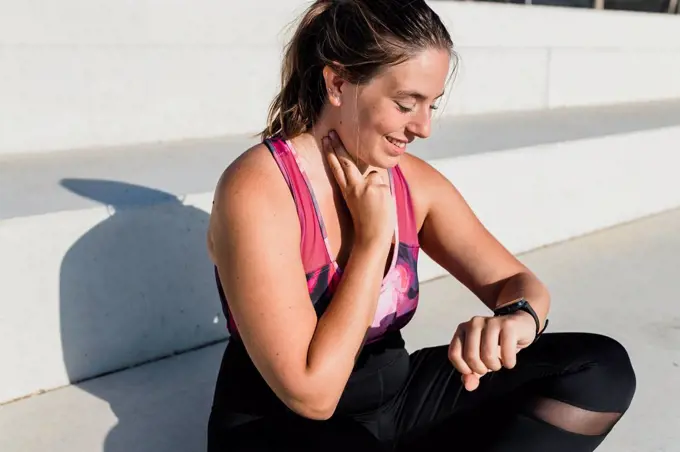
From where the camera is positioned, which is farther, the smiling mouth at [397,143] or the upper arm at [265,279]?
the smiling mouth at [397,143]

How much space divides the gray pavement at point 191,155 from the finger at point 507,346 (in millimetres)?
1103

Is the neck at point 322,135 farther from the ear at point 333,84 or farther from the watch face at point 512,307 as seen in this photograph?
the watch face at point 512,307

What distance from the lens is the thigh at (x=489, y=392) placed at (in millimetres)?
1623

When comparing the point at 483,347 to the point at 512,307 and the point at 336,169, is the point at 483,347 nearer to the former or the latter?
the point at 512,307

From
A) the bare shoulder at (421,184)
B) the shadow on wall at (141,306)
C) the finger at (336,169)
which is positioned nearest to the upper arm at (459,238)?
the bare shoulder at (421,184)

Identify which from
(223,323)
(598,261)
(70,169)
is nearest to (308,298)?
(223,323)

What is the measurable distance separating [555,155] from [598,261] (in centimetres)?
45

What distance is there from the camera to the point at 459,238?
1783mm

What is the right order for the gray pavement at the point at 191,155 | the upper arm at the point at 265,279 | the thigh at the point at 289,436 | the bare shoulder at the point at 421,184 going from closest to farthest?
the upper arm at the point at 265,279 → the thigh at the point at 289,436 → the bare shoulder at the point at 421,184 → the gray pavement at the point at 191,155

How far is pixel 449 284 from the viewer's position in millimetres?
2957

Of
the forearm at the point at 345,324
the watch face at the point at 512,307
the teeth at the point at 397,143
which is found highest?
the teeth at the point at 397,143

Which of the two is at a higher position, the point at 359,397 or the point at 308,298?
the point at 308,298

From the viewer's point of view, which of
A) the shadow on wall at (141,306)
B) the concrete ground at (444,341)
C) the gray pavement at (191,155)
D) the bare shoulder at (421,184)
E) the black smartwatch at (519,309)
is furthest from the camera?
the gray pavement at (191,155)

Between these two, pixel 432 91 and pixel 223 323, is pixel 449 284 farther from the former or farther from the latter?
pixel 432 91
